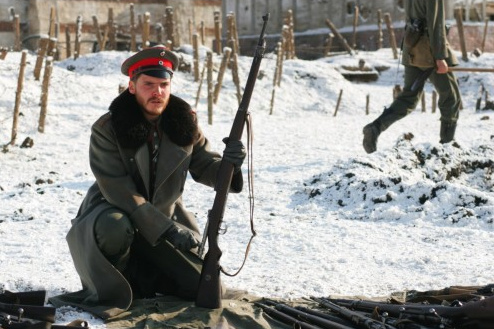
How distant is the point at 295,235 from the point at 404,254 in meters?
0.84

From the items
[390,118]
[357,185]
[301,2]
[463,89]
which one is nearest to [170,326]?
[357,185]

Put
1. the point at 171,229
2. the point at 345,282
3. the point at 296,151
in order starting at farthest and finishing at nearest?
the point at 296,151 < the point at 345,282 < the point at 171,229

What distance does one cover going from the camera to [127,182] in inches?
152

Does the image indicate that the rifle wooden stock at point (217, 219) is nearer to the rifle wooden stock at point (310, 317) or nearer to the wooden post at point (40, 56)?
the rifle wooden stock at point (310, 317)

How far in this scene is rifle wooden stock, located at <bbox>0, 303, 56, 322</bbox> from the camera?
3504 millimetres

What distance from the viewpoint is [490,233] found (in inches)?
230

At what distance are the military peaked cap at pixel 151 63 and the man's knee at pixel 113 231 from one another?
0.69 m

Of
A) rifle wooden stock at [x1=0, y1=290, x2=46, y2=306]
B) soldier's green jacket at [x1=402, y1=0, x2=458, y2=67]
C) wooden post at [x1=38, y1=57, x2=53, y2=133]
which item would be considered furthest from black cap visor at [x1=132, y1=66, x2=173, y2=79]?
wooden post at [x1=38, y1=57, x2=53, y2=133]

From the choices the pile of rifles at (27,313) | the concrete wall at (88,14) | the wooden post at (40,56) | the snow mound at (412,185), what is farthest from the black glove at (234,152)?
the concrete wall at (88,14)

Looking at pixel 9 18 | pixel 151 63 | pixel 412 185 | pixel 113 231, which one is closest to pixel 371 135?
pixel 412 185

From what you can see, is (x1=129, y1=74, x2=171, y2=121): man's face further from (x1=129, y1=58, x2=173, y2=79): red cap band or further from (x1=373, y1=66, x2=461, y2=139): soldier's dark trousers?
(x1=373, y1=66, x2=461, y2=139): soldier's dark trousers

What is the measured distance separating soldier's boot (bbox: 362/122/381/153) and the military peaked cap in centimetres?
431

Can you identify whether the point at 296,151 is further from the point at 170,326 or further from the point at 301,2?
the point at 301,2

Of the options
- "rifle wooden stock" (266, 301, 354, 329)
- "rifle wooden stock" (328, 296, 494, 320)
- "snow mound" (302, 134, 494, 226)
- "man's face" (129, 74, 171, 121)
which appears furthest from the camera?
"snow mound" (302, 134, 494, 226)
